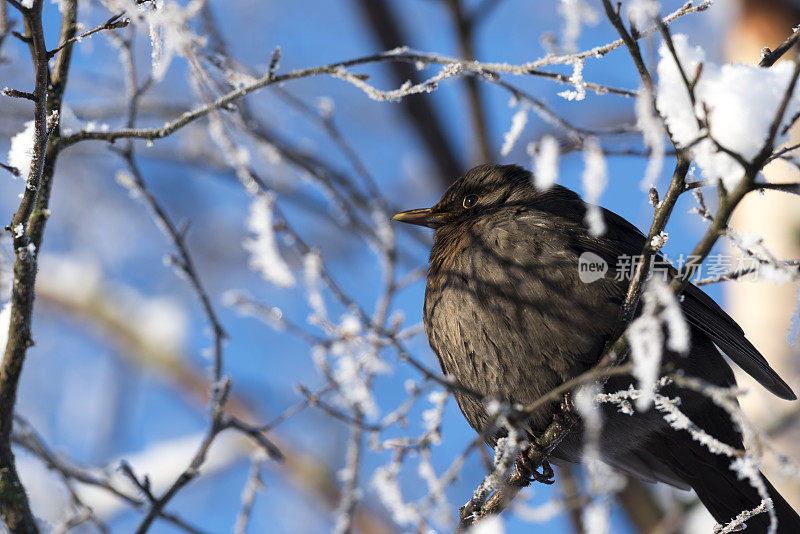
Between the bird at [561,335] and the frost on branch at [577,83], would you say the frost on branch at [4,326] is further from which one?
the frost on branch at [577,83]

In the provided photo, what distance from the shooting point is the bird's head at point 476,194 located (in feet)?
13.9

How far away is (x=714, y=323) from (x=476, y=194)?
57.5 inches

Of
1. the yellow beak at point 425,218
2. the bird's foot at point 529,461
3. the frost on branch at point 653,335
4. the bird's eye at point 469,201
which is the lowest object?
the frost on branch at point 653,335

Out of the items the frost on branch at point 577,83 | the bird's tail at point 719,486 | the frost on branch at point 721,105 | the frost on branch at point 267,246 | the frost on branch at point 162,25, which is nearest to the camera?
the frost on branch at point 721,105

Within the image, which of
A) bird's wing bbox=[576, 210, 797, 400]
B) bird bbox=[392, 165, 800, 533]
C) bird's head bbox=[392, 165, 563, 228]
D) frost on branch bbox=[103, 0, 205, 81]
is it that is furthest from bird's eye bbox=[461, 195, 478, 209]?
frost on branch bbox=[103, 0, 205, 81]

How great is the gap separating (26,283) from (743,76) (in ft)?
7.36

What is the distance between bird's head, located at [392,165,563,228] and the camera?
4.24m

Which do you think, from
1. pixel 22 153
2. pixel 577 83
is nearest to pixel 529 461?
pixel 577 83

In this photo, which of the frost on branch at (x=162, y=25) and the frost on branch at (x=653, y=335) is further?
the frost on branch at (x=162, y=25)

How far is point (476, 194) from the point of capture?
14.3 ft

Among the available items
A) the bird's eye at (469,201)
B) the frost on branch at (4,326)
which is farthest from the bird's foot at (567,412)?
the frost on branch at (4,326)

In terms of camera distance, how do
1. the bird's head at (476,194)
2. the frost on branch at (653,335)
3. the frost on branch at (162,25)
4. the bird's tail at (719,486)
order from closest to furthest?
the frost on branch at (653,335)
the frost on branch at (162,25)
the bird's tail at (719,486)
the bird's head at (476,194)

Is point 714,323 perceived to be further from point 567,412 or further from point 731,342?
point 567,412

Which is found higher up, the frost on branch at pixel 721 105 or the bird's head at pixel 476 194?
the bird's head at pixel 476 194
